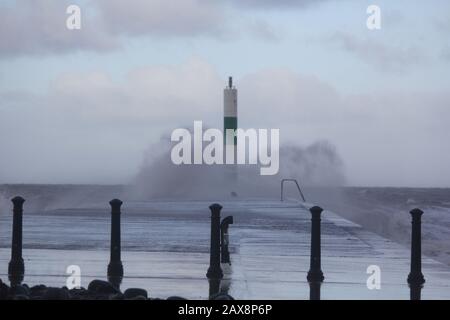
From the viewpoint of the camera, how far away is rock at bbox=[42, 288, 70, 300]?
37.4ft

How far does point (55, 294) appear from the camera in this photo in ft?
37.6

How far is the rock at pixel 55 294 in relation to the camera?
11414 millimetres

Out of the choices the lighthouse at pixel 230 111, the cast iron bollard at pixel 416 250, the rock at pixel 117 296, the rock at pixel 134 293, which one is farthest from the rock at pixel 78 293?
the lighthouse at pixel 230 111

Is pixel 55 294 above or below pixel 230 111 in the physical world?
below

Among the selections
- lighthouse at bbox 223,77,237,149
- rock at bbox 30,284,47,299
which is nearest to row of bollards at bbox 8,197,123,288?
rock at bbox 30,284,47,299

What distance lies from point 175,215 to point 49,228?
761 centimetres

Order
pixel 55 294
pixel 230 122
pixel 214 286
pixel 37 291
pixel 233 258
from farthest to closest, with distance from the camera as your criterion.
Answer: pixel 230 122 < pixel 233 258 < pixel 214 286 < pixel 37 291 < pixel 55 294

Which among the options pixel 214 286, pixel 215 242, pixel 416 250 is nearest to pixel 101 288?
pixel 214 286

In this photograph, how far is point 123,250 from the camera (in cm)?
1880

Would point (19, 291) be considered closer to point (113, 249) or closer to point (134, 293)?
point (134, 293)
